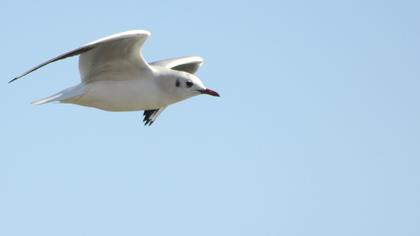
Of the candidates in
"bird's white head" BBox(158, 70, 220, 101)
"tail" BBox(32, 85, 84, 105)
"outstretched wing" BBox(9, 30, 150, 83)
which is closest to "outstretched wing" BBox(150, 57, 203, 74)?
"bird's white head" BBox(158, 70, 220, 101)

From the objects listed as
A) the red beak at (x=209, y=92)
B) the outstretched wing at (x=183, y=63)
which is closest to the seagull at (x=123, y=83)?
the red beak at (x=209, y=92)

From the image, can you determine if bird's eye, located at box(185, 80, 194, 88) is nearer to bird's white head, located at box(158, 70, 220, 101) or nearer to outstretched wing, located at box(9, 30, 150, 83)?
bird's white head, located at box(158, 70, 220, 101)

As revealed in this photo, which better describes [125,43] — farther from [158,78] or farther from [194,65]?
[194,65]

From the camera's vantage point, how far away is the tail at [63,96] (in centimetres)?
1340

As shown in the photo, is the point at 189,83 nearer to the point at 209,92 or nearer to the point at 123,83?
the point at 209,92

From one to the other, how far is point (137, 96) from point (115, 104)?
0.34 metres

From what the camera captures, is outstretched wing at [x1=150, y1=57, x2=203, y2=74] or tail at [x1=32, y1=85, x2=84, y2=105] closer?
tail at [x1=32, y1=85, x2=84, y2=105]

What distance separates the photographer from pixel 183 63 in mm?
16375

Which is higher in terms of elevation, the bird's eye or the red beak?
the bird's eye

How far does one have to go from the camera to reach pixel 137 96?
13703 mm

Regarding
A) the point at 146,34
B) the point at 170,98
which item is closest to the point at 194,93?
the point at 170,98

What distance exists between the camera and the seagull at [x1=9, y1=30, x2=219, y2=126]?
44.4ft

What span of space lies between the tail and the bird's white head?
1.25 meters

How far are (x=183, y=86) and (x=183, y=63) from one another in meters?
2.50
